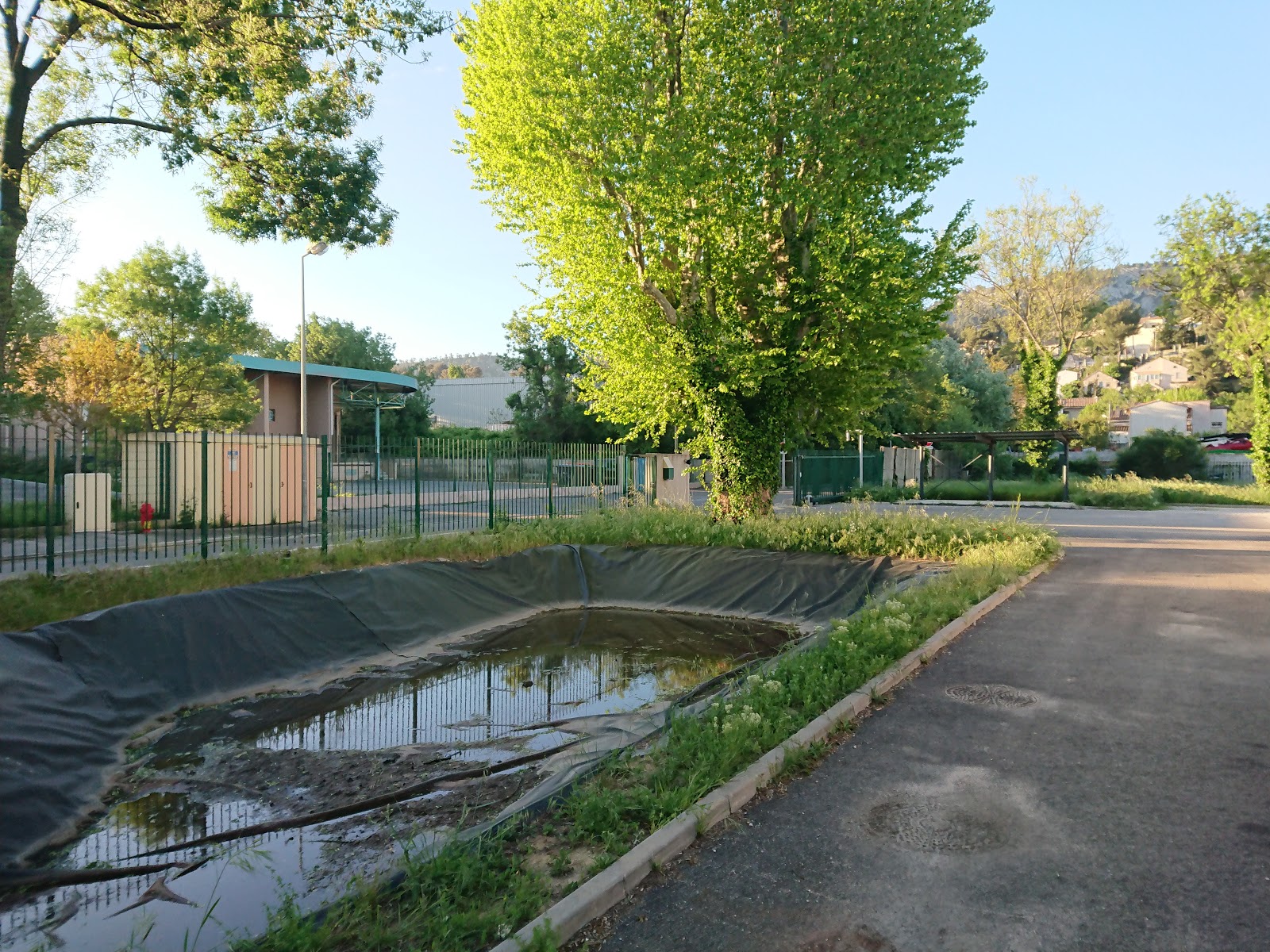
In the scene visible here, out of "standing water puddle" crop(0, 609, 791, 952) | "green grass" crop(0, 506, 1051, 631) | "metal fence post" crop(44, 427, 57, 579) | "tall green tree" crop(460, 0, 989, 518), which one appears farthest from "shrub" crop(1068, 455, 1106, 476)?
"metal fence post" crop(44, 427, 57, 579)

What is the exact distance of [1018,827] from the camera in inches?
177

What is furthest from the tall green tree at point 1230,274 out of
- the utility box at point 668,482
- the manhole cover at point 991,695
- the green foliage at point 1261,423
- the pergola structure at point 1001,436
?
the manhole cover at point 991,695

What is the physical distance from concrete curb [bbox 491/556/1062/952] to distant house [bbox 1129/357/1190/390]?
4741 inches

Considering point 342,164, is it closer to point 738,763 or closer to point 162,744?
point 162,744

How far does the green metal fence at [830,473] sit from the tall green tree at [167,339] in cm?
2180

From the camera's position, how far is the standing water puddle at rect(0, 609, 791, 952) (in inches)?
181

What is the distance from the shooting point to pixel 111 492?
16266 mm

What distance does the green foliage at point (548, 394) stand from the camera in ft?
135

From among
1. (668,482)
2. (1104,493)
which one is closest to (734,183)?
(668,482)

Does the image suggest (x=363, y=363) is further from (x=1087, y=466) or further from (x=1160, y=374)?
(x=1160, y=374)

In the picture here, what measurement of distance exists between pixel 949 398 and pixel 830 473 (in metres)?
16.8

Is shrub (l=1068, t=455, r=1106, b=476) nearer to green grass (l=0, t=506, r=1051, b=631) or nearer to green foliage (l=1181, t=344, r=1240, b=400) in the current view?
green grass (l=0, t=506, r=1051, b=631)

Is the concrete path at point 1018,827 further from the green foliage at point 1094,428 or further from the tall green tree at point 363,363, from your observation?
the green foliage at point 1094,428

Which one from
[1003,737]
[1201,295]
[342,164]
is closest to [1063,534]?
[1003,737]
